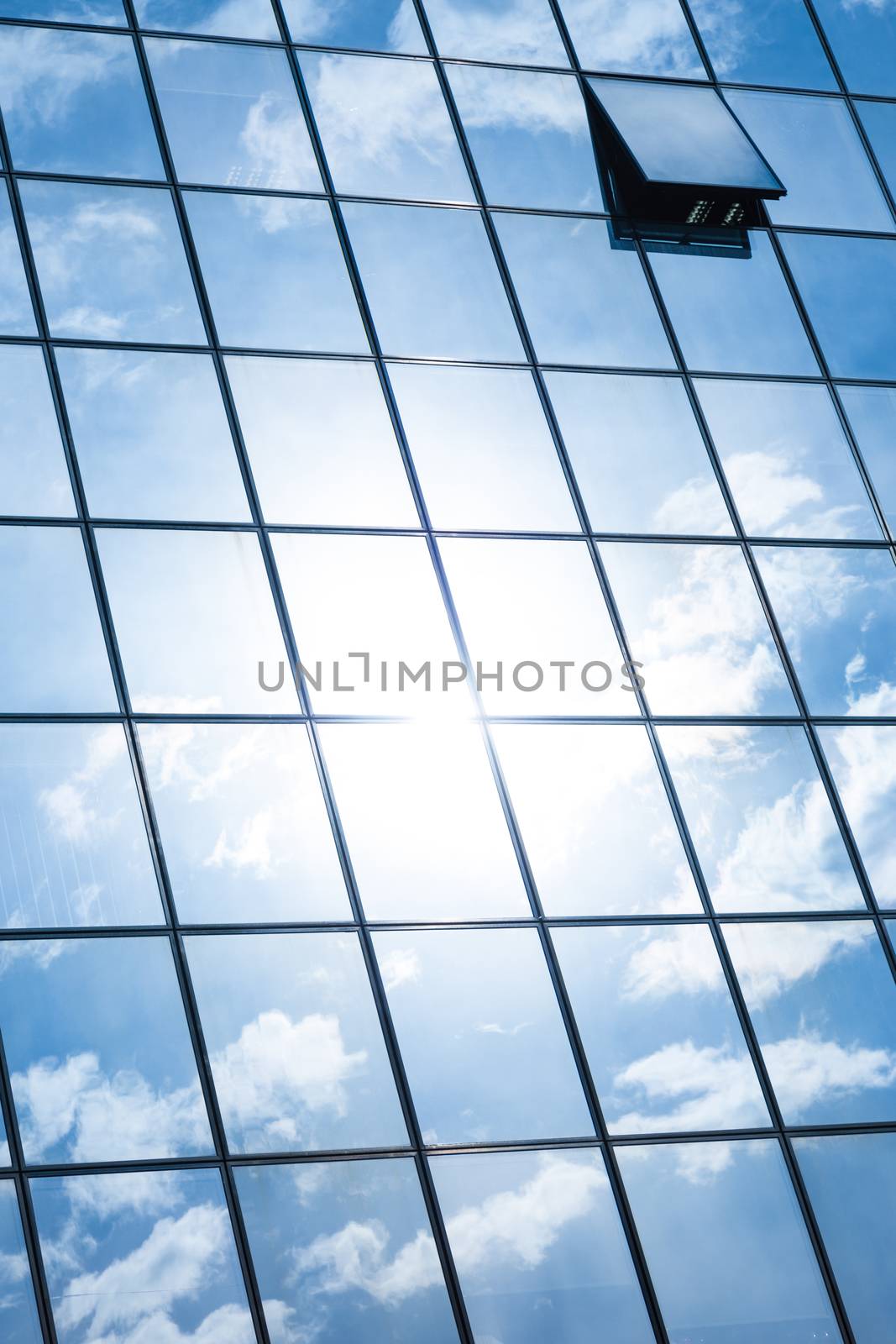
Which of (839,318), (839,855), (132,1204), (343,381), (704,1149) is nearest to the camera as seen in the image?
(132,1204)

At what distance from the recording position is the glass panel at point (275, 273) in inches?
714

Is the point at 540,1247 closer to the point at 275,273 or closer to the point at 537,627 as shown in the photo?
the point at 537,627

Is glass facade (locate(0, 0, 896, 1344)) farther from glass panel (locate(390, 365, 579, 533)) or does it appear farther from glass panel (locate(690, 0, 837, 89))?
glass panel (locate(690, 0, 837, 89))

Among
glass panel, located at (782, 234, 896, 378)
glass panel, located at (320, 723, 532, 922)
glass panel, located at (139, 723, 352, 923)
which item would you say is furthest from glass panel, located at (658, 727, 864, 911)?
glass panel, located at (782, 234, 896, 378)

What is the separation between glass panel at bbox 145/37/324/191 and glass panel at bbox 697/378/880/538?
5733 millimetres

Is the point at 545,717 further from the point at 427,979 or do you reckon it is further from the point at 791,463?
the point at 791,463

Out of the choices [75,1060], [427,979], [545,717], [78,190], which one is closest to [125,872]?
[75,1060]

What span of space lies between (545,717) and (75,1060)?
5825 millimetres

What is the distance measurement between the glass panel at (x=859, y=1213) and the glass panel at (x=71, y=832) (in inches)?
253

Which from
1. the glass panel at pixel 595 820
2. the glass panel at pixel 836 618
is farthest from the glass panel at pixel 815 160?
the glass panel at pixel 595 820

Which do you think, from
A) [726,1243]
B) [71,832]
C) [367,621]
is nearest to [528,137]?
[367,621]

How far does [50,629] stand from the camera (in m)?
15.4

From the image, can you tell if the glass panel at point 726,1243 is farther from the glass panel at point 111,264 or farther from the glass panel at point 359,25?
the glass panel at point 359,25

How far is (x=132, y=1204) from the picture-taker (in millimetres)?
12961
